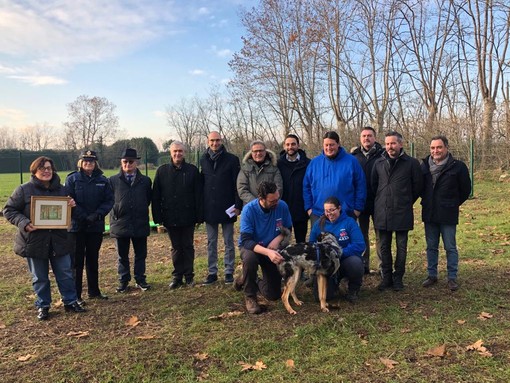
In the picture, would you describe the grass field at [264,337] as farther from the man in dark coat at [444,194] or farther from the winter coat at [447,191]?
the winter coat at [447,191]

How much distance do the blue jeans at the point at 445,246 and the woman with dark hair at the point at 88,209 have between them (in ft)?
13.5

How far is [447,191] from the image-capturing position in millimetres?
5223

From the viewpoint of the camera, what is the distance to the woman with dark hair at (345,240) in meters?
4.77

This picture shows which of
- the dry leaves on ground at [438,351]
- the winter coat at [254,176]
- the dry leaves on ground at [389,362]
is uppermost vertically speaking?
the winter coat at [254,176]

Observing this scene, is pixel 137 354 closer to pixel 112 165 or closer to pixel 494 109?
pixel 494 109

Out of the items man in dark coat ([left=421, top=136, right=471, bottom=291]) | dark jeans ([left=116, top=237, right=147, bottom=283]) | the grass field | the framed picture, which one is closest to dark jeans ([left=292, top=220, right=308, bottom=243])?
the grass field

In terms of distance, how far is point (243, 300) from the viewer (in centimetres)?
508

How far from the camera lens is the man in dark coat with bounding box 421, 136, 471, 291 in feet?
17.1

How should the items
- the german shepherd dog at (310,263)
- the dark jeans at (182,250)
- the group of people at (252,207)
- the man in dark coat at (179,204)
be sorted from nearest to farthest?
the german shepherd dog at (310,263), the group of people at (252,207), the man in dark coat at (179,204), the dark jeans at (182,250)

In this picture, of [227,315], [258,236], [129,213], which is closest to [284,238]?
[258,236]

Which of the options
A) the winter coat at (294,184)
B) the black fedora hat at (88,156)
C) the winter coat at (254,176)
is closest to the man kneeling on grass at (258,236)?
the winter coat at (254,176)

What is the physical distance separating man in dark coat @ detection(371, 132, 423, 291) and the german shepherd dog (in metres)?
0.96

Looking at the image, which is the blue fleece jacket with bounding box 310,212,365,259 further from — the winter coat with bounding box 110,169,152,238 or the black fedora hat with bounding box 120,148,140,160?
the black fedora hat with bounding box 120,148,140,160

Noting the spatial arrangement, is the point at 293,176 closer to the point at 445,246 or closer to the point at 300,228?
the point at 300,228
